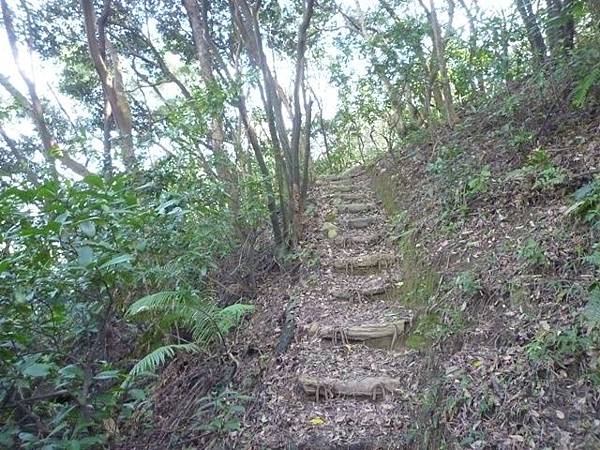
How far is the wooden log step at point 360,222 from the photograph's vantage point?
6223mm

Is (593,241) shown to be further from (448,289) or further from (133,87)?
(133,87)

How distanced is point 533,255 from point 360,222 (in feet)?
10.7

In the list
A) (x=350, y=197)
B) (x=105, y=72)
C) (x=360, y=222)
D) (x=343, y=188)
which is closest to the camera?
(x=105, y=72)

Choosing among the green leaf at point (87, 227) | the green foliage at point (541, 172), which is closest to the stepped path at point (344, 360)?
the green foliage at point (541, 172)

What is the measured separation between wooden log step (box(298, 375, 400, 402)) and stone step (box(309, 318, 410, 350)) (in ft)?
1.67

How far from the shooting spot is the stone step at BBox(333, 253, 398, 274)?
503cm

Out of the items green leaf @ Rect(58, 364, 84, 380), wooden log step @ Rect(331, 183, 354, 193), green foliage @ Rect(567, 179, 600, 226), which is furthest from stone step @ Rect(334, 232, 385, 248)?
green leaf @ Rect(58, 364, 84, 380)

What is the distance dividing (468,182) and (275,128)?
2.32 metres

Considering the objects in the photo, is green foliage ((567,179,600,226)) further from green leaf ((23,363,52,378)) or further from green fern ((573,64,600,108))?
green leaf ((23,363,52,378))

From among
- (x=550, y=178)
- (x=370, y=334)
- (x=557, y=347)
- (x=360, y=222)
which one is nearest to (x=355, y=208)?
(x=360, y=222)

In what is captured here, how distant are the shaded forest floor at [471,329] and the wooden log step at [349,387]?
0.07 metres

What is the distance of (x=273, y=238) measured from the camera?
5.56 m

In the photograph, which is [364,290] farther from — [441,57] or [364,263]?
[441,57]

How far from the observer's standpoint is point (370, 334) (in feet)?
12.7
